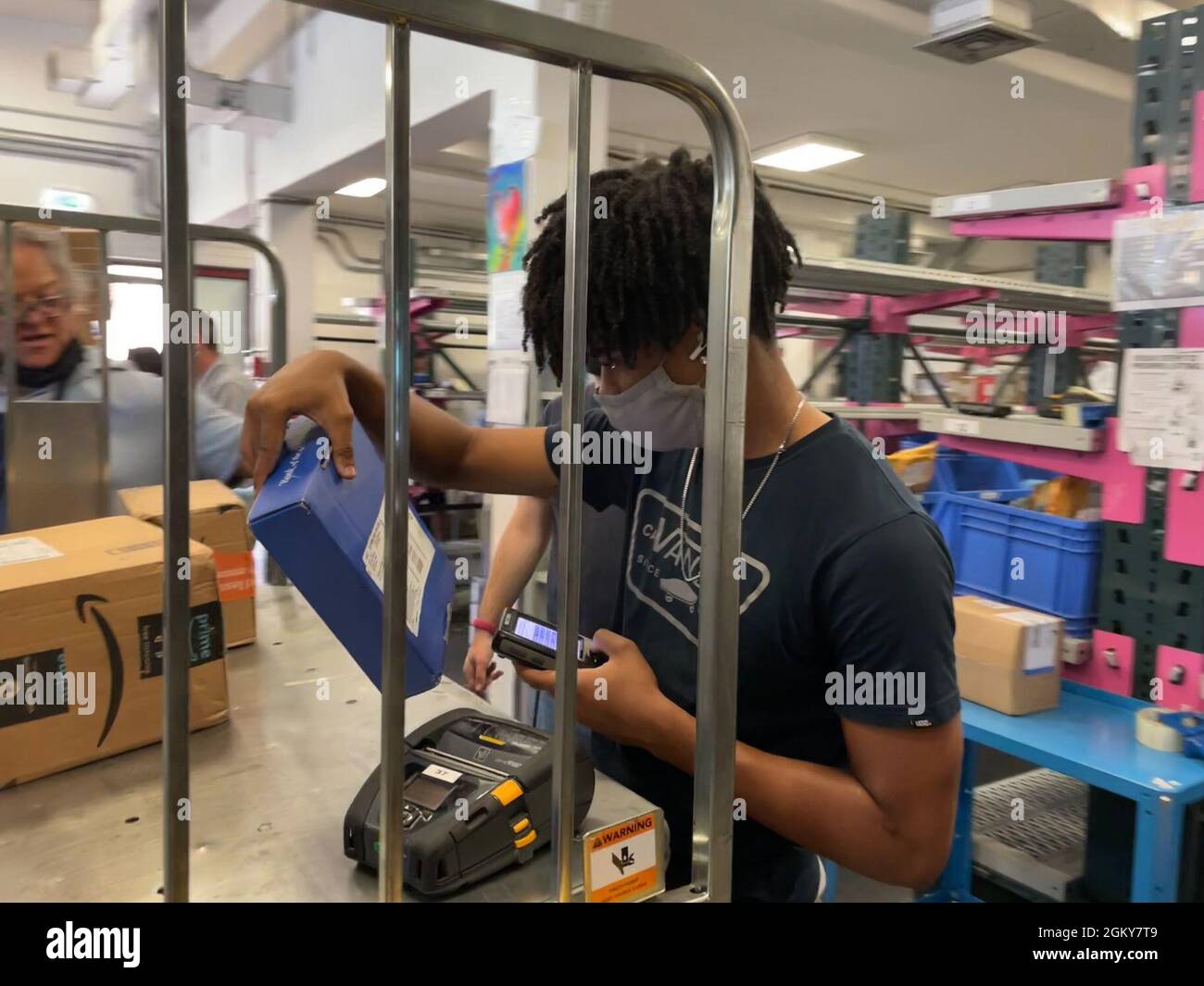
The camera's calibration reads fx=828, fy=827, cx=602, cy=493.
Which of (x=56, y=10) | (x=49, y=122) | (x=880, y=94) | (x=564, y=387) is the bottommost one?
(x=564, y=387)

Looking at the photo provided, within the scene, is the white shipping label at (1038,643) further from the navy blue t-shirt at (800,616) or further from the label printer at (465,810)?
the label printer at (465,810)

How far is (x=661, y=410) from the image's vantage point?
3.30 feet

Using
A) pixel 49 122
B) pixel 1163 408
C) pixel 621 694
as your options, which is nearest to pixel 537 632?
pixel 621 694

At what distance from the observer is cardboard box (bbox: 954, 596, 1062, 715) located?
187cm

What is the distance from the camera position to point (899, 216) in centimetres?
350

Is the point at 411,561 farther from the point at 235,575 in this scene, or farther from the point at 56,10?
the point at 56,10

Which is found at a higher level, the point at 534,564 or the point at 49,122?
the point at 49,122

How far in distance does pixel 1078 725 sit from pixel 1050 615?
29 cm

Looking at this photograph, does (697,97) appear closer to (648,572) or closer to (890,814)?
(648,572)

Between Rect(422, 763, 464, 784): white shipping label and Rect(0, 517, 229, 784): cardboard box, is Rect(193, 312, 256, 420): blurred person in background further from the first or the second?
Rect(422, 763, 464, 784): white shipping label

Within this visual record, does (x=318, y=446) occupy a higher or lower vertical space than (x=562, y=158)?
lower

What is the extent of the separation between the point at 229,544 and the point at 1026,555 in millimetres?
1841

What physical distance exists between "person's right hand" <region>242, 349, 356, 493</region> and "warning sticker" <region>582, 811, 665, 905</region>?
430mm
